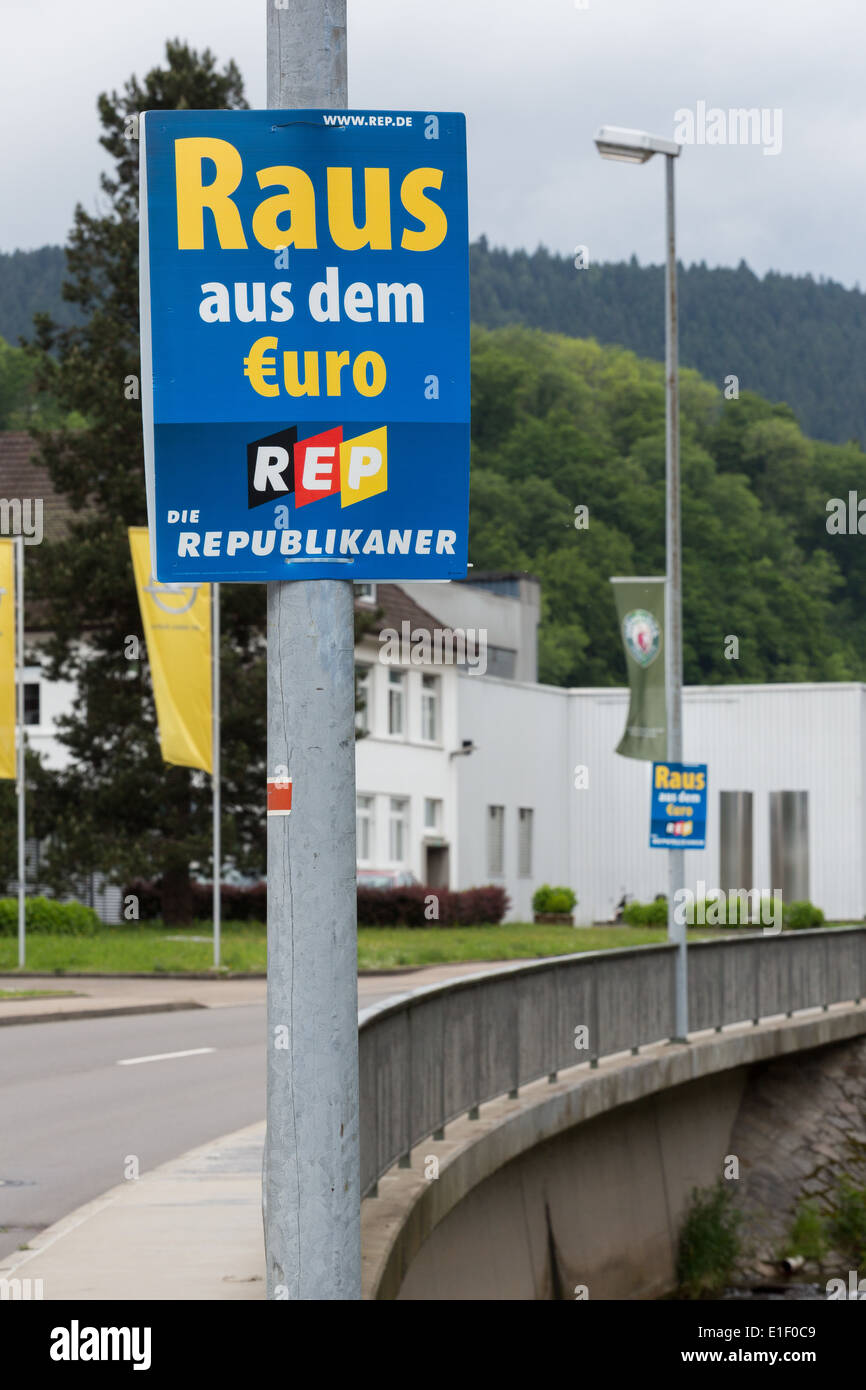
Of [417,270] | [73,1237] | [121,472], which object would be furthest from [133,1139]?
[121,472]

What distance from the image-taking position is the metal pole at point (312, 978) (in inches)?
202

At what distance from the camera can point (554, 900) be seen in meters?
58.7

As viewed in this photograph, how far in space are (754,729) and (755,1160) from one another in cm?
3903

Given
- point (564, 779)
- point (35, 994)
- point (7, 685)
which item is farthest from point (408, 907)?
point (35, 994)

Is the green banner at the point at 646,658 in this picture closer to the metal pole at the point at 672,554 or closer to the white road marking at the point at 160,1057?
the metal pole at the point at 672,554

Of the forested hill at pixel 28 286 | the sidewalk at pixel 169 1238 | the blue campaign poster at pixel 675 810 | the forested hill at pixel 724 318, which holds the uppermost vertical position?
the forested hill at pixel 724 318

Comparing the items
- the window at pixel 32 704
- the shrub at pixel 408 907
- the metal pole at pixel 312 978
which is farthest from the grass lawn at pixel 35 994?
the window at pixel 32 704

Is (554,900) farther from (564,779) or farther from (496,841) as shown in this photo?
(564,779)

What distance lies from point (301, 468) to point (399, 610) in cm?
5354

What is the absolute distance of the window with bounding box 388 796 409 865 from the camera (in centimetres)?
5572

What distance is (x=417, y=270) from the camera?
5.46 metres

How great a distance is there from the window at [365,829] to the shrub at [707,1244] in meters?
33.5
